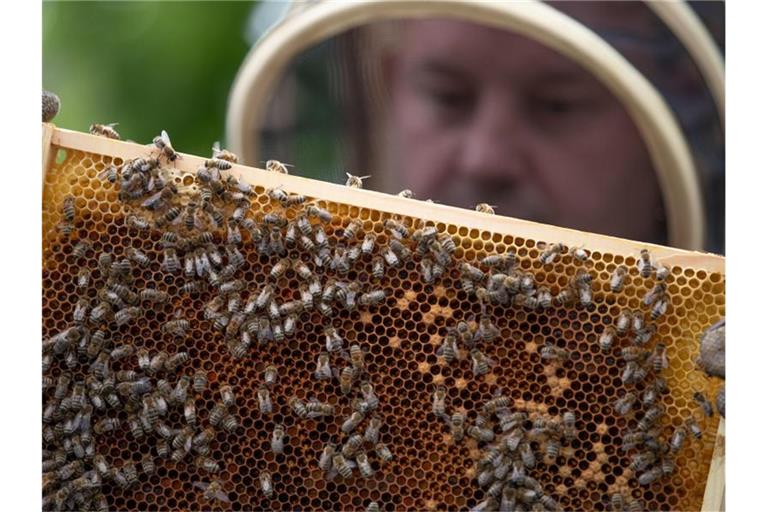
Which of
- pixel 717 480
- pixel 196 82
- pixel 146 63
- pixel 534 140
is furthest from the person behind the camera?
pixel 196 82

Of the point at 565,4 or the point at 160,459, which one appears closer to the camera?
the point at 160,459

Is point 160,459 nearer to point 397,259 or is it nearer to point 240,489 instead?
point 240,489

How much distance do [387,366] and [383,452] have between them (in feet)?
0.92

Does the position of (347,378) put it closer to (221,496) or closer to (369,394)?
(369,394)

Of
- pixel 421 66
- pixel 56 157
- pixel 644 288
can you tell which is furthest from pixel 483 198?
pixel 56 157

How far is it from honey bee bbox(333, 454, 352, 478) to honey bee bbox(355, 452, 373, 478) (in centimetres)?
3

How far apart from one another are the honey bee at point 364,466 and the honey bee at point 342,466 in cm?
3

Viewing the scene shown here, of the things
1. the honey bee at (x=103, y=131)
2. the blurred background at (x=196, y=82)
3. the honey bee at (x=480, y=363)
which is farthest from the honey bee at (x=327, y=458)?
the blurred background at (x=196, y=82)

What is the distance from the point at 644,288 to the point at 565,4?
2.77m

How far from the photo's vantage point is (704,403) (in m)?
2.80

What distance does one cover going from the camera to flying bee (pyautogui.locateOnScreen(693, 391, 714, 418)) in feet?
9.16

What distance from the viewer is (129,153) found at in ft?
9.73

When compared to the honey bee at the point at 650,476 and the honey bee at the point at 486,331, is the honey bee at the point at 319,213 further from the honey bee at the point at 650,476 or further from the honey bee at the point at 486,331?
the honey bee at the point at 650,476

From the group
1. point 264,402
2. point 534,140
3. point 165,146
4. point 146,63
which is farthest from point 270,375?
point 146,63
